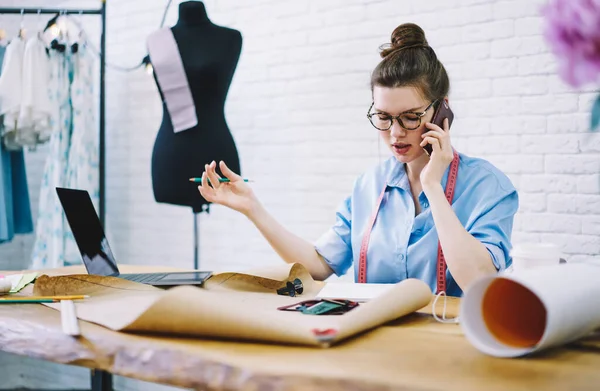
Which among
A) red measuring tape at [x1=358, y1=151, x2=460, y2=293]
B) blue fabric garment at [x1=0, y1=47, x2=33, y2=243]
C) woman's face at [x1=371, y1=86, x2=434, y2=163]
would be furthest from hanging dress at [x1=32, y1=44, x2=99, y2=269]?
woman's face at [x1=371, y1=86, x2=434, y2=163]

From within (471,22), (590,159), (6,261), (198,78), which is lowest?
(6,261)

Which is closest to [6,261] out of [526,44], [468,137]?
[468,137]

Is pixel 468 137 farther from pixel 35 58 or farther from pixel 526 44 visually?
pixel 35 58

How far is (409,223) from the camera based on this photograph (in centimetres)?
183

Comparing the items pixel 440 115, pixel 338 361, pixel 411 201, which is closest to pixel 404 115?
pixel 440 115

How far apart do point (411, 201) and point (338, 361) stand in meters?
1.09

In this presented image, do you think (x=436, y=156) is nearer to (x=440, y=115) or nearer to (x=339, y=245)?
(x=440, y=115)

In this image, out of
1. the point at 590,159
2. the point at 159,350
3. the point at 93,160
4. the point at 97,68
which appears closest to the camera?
the point at 159,350

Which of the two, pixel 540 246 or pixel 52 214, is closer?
pixel 540 246

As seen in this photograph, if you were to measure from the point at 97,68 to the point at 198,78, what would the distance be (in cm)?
141

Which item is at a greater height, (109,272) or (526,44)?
(526,44)

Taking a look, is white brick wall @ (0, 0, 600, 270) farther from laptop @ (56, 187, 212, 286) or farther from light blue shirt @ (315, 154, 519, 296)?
laptop @ (56, 187, 212, 286)

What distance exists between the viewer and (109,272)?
1.67 m

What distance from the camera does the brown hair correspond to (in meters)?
1.79
